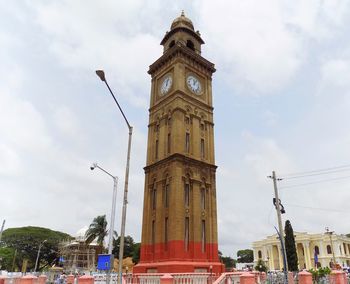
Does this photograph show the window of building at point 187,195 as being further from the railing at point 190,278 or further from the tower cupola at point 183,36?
the tower cupola at point 183,36

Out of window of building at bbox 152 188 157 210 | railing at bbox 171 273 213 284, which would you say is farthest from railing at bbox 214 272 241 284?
window of building at bbox 152 188 157 210

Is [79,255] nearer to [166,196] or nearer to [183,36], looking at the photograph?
[166,196]

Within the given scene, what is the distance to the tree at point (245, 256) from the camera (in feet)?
486

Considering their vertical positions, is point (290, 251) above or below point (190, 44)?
below

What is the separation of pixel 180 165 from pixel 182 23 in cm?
2061

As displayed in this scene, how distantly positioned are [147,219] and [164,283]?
47.1ft

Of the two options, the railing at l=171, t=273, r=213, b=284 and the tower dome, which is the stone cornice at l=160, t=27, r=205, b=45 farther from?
the railing at l=171, t=273, r=213, b=284

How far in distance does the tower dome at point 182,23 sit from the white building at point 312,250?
67.8m

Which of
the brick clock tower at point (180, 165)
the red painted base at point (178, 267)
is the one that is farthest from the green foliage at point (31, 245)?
the red painted base at point (178, 267)

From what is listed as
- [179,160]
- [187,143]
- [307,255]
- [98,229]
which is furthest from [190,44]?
[307,255]

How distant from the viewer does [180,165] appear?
32.5 m

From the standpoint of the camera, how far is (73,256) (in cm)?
6962

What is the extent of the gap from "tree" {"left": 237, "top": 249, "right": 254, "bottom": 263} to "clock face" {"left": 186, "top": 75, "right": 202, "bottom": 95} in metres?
128

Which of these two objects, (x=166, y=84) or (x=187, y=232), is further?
(x=166, y=84)
